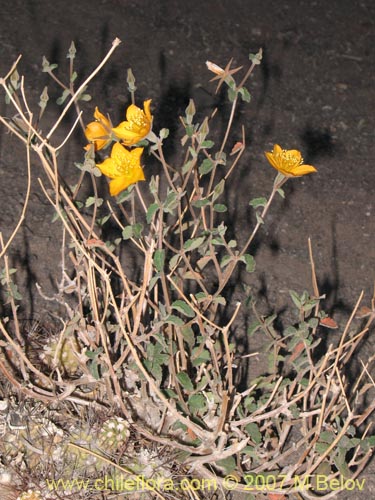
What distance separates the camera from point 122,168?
1.34 meters

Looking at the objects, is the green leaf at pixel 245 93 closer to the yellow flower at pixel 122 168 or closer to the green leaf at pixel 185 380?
the yellow flower at pixel 122 168

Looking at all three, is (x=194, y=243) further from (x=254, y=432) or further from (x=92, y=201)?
(x=254, y=432)

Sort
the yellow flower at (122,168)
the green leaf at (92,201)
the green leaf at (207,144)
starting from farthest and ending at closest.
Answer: the green leaf at (92,201), the green leaf at (207,144), the yellow flower at (122,168)

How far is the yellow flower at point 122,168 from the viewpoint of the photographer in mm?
1312

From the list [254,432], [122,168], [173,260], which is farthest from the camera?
[254,432]

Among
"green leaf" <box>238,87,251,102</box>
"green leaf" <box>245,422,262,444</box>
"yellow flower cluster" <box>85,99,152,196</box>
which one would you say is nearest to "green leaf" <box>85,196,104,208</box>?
"yellow flower cluster" <box>85,99,152,196</box>

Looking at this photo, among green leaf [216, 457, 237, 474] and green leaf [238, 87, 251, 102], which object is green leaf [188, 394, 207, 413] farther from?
green leaf [238, 87, 251, 102]

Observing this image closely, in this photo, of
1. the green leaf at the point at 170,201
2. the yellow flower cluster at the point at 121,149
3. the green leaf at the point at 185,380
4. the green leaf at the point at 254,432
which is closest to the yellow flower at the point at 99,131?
the yellow flower cluster at the point at 121,149

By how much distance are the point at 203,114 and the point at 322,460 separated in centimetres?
157

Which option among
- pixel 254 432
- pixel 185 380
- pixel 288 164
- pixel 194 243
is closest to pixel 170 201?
pixel 194 243

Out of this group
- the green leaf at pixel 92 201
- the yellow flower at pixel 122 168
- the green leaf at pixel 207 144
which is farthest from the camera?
the green leaf at pixel 92 201

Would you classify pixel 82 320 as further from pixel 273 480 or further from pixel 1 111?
pixel 1 111

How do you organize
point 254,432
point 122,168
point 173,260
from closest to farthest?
point 122,168 < point 173,260 < point 254,432

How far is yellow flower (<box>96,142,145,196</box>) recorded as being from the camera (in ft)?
4.30
